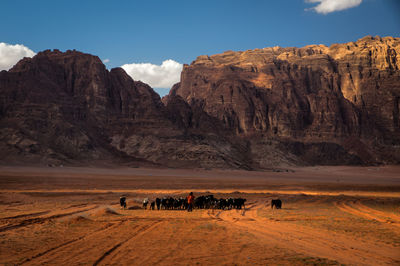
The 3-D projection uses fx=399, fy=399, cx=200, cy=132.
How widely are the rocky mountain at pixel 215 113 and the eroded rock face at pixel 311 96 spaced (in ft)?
1.49

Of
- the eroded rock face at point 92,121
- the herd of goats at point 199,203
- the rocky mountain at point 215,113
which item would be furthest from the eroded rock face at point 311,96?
the herd of goats at point 199,203

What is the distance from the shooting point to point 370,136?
156250 mm

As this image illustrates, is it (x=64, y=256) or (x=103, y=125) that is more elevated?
(x=103, y=125)

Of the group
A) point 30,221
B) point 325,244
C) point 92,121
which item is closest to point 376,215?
point 325,244

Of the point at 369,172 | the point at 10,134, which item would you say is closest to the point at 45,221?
the point at 10,134

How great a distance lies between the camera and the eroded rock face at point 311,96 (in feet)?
506

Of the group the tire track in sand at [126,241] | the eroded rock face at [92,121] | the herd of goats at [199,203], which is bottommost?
the herd of goats at [199,203]

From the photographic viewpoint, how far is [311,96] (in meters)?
166

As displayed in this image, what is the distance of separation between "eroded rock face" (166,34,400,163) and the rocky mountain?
17.9 inches

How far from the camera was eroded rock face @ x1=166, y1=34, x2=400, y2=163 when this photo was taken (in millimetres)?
154125

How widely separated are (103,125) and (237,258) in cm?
12568

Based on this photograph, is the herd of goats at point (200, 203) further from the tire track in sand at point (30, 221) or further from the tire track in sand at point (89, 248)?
the tire track in sand at point (89, 248)

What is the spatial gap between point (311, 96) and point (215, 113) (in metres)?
41.4

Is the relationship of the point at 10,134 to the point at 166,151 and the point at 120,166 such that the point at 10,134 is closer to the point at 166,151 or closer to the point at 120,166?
the point at 120,166
